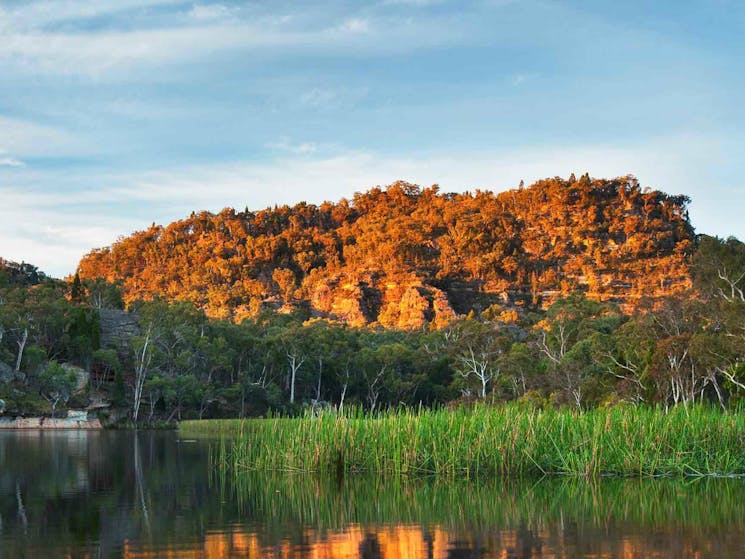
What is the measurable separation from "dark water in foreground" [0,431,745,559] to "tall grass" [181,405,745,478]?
0.62m

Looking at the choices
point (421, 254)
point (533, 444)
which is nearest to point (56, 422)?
point (533, 444)

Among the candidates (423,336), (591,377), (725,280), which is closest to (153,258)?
(423,336)

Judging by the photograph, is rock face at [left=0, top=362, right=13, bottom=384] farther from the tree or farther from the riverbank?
the riverbank

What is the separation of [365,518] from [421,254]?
346 feet

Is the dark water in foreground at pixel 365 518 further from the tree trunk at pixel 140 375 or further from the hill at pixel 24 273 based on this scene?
the hill at pixel 24 273

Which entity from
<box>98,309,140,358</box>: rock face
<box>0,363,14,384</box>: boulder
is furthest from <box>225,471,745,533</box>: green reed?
<box>98,309,140,358</box>: rock face

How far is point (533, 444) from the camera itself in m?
17.0

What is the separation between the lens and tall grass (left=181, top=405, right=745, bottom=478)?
16.6m

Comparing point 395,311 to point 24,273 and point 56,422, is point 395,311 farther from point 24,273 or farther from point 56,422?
point 56,422

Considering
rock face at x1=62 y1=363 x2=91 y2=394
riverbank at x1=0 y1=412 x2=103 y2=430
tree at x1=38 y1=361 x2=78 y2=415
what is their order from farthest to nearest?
rock face at x1=62 y1=363 x2=91 y2=394, tree at x1=38 y1=361 x2=78 y2=415, riverbank at x1=0 y1=412 x2=103 y2=430

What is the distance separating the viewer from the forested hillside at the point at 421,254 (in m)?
109

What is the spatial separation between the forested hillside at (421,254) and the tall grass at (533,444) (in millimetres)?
80854

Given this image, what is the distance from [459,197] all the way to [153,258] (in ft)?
156

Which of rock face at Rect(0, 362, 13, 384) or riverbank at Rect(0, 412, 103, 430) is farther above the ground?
rock face at Rect(0, 362, 13, 384)
